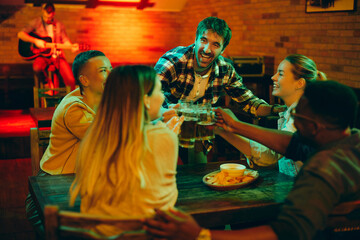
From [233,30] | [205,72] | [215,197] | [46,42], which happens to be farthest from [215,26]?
[46,42]

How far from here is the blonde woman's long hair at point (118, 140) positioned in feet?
4.68

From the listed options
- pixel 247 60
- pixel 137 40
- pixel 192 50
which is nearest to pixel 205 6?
pixel 137 40

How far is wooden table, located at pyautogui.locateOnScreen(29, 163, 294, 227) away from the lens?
67.7 inches

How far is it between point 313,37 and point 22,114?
4.69 m

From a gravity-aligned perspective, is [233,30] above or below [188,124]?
above

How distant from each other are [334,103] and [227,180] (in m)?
0.77

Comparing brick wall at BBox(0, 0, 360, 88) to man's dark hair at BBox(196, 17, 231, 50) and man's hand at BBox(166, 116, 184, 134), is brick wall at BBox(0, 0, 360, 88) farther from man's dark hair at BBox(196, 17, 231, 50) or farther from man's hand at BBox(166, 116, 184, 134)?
man's hand at BBox(166, 116, 184, 134)

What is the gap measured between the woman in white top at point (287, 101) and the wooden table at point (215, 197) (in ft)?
0.32

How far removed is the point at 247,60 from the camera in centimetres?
596

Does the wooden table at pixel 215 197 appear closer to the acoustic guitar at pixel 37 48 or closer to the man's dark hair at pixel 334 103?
the man's dark hair at pixel 334 103

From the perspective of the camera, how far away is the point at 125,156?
4.67 feet

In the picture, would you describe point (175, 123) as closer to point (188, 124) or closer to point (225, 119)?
point (188, 124)

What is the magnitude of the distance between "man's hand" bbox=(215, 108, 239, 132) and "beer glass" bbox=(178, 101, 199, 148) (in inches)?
7.5

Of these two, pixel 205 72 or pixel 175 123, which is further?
pixel 205 72
